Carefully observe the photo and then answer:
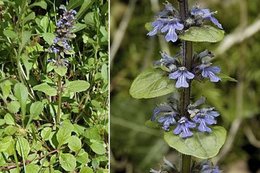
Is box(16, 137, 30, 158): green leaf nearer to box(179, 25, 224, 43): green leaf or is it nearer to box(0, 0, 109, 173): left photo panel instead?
box(0, 0, 109, 173): left photo panel

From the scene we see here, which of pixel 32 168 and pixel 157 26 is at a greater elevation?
pixel 157 26

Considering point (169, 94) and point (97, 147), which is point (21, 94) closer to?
point (97, 147)

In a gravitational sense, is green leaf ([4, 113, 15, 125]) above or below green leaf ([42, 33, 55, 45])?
below

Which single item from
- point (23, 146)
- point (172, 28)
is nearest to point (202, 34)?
point (172, 28)

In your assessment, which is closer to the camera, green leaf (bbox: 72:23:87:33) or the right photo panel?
green leaf (bbox: 72:23:87:33)

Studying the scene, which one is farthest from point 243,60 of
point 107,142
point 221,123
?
point 107,142

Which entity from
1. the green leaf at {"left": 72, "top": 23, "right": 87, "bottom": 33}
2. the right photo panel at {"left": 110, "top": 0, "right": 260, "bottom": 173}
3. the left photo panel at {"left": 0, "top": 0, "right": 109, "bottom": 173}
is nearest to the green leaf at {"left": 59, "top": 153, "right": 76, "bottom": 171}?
the left photo panel at {"left": 0, "top": 0, "right": 109, "bottom": 173}
